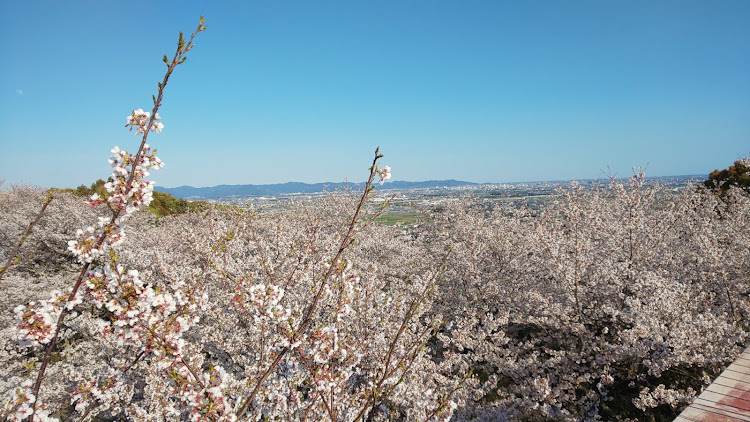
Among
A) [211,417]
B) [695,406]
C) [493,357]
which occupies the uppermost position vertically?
[211,417]

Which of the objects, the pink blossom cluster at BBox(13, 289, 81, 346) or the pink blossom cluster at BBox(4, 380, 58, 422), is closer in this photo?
the pink blossom cluster at BBox(13, 289, 81, 346)

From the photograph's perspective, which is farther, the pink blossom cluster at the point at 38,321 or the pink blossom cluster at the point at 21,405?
the pink blossom cluster at the point at 21,405

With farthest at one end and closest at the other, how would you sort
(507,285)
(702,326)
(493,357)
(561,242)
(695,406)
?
→ (507,285)
(561,242)
(493,357)
(702,326)
(695,406)

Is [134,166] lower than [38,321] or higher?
higher

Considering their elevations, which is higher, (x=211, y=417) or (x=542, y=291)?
(x=211, y=417)

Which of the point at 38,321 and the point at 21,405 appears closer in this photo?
the point at 38,321

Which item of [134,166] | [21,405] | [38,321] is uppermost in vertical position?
[134,166]

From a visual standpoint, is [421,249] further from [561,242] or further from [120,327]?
[120,327]

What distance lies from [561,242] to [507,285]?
214 cm

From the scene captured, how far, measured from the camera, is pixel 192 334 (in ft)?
27.4

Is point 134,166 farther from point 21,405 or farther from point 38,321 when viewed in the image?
point 21,405

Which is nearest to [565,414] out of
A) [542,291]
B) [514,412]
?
[514,412]

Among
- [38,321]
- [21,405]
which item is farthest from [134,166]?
[21,405]

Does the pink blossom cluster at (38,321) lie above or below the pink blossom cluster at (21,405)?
above
